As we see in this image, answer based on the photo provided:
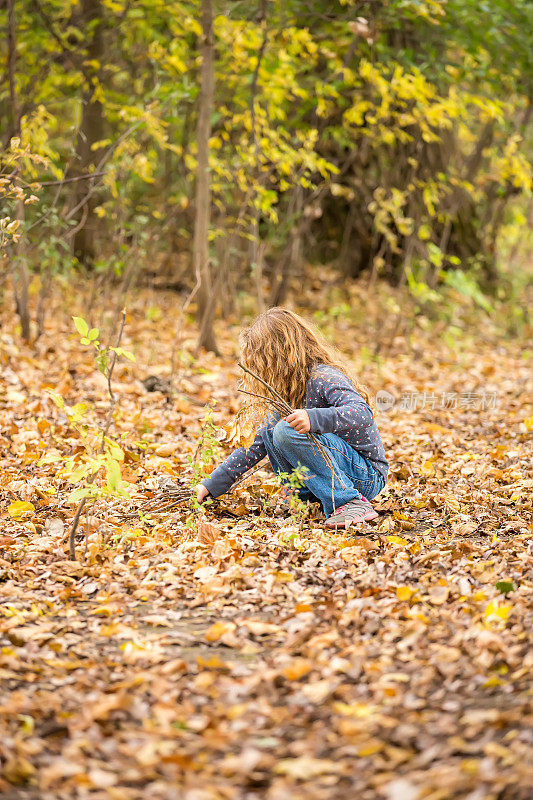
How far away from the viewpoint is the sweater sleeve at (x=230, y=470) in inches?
143

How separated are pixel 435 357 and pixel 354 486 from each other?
476 centimetres

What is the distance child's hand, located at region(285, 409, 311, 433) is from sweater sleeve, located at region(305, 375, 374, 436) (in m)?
0.03

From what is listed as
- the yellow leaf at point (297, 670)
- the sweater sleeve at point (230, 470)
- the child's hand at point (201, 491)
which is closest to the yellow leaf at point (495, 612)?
the yellow leaf at point (297, 670)

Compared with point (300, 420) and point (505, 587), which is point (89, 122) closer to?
point (300, 420)

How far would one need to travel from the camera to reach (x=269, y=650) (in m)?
2.50

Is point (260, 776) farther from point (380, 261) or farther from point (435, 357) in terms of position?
point (380, 261)

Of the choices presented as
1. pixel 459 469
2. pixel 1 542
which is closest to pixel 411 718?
pixel 1 542

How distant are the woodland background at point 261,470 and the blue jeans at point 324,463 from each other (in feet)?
0.50

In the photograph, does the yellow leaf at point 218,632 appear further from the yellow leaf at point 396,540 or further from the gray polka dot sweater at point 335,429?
the gray polka dot sweater at point 335,429

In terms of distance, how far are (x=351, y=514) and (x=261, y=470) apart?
1.04 m

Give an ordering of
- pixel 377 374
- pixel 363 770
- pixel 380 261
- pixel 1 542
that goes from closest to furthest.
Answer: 1. pixel 363 770
2. pixel 1 542
3. pixel 377 374
4. pixel 380 261

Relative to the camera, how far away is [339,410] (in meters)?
3.47

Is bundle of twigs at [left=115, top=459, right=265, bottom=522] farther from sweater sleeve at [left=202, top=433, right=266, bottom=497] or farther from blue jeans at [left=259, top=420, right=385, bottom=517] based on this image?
blue jeans at [left=259, top=420, right=385, bottom=517]

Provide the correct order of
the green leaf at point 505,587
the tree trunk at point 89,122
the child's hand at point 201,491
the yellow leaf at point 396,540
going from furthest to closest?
1. the tree trunk at point 89,122
2. the child's hand at point 201,491
3. the yellow leaf at point 396,540
4. the green leaf at point 505,587
